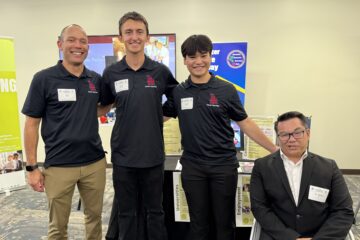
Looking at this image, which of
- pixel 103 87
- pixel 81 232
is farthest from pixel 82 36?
pixel 81 232

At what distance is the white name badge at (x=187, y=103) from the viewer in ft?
5.36

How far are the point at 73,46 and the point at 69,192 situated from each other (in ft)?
2.90

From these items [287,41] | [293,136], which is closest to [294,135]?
[293,136]

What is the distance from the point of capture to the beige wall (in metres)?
3.86

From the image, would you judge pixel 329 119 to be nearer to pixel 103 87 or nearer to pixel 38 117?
pixel 103 87

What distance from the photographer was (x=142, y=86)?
5.36 feet

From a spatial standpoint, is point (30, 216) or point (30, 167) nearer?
point (30, 167)

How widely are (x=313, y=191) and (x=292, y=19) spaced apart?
3.13 m

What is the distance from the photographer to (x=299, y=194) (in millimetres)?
1442

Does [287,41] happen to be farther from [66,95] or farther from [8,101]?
[8,101]

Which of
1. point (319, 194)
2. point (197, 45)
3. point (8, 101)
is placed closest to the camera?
point (319, 194)

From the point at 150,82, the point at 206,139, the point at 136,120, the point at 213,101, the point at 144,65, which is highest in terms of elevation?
the point at 144,65

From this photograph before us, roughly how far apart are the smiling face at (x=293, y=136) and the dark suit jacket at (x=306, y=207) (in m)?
0.07

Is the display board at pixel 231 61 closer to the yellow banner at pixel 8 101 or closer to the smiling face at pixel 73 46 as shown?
the smiling face at pixel 73 46
